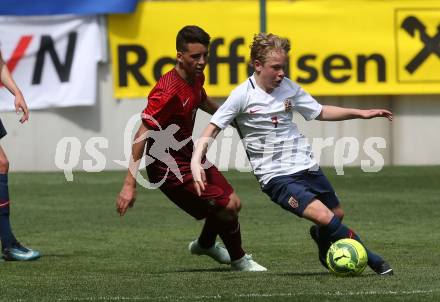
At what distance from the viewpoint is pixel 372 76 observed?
63.8ft

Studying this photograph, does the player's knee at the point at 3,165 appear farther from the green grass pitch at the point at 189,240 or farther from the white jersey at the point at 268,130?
the white jersey at the point at 268,130

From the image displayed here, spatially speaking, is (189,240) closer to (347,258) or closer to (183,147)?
(183,147)

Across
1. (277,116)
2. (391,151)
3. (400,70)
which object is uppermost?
(277,116)

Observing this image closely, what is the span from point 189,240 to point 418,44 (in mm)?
8558

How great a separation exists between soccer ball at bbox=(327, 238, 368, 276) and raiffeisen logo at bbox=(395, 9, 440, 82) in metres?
11.2

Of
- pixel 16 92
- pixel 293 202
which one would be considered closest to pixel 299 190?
pixel 293 202

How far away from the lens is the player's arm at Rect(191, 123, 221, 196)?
8.16m

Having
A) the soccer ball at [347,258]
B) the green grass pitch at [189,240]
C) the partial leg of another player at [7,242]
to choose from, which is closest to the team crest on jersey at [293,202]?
the soccer ball at [347,258]

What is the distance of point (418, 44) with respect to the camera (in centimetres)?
1930

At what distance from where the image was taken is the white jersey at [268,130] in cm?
868

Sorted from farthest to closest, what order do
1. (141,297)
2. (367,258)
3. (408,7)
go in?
(408,7) → (367,258) → (141,297)

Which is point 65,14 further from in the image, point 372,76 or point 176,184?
point 176,184

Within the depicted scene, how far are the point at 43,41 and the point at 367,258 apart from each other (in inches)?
462

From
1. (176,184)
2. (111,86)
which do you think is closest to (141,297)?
(176,184)
